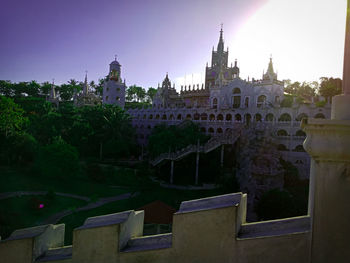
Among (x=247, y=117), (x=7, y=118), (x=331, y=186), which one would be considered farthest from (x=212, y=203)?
(x=247, y=117)

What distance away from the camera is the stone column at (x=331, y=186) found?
2502 millimetres

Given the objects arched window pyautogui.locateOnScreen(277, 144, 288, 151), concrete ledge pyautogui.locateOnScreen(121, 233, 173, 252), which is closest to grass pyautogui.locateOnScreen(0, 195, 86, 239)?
concrete ledge pyautogui.locateOnScreen(121, 233, 173, 252)

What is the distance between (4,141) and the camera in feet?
112

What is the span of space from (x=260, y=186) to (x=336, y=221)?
94.8 feet

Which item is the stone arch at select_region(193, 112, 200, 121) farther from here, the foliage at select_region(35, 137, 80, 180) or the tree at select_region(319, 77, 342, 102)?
the foliage at select_region(35, 137, 80, 180)

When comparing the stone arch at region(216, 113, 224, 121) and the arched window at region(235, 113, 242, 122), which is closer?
the arched window at region(235, 113, 242, 122)

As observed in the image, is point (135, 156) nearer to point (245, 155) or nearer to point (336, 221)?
point (245, 155)

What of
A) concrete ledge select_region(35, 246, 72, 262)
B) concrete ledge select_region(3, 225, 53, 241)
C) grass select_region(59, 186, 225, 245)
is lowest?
grass select_region(59, 186, 225, 245)

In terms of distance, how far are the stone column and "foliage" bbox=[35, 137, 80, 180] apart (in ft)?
97.7

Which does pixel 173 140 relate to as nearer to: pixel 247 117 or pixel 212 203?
pixel 247 117

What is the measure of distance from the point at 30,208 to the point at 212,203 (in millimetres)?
24550

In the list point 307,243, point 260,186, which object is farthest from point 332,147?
point 260,186

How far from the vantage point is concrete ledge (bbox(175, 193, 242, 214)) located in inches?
118

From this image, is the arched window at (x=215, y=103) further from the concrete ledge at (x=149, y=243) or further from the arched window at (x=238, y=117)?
the concrete ledge at (x=149, y=243)
